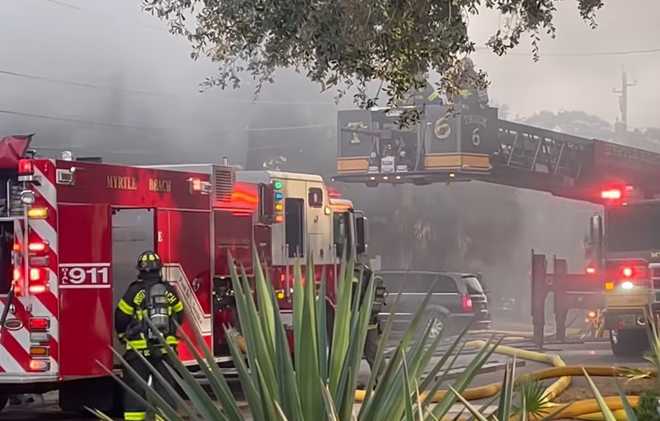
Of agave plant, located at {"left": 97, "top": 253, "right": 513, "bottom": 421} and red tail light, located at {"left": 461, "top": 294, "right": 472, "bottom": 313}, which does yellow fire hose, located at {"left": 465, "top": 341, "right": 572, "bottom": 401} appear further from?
red tail light, located at {"left": 461, "top": 294, "right": 472, "bottom": 313}

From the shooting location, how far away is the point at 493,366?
12.5 metres

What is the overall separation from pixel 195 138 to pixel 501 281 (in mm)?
15027

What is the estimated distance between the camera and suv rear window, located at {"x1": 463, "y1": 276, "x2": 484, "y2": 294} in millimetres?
21344

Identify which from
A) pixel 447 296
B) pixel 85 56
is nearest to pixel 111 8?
pixel 85 56

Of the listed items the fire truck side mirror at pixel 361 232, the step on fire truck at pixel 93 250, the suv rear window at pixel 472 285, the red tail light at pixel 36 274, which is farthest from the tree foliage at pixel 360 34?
the suv rear window at pixel 472 285

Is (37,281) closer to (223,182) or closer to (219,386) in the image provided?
(223,182)

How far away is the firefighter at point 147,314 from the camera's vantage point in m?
9.29

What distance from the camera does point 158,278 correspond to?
9.66m

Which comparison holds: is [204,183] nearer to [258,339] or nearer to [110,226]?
[110,226]

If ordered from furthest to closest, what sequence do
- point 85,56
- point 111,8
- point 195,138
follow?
point 195,138 < point 85,56 < point 111,8

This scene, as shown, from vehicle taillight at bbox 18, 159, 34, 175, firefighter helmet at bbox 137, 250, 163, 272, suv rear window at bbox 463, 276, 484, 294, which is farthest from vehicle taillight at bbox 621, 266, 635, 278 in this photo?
vehicle taillight at bbox 18, 159, 34, 175

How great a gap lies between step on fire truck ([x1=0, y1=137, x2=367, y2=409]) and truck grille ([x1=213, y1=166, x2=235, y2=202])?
1 cm

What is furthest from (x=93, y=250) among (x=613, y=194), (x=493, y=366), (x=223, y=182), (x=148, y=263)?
(x=613, y=194)

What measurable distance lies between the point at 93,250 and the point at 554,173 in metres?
11.8
